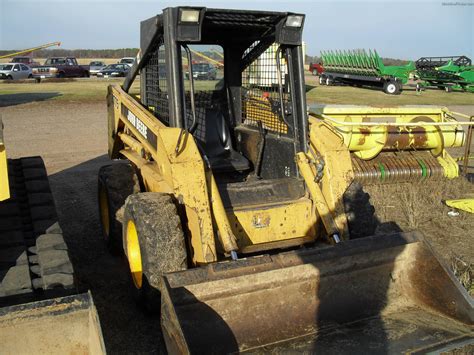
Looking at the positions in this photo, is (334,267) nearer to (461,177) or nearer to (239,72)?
(239,72)

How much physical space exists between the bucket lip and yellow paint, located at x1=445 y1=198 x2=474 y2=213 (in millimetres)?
3480

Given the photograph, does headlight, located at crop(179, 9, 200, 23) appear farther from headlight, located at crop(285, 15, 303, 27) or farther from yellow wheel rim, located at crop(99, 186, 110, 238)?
yellow wheel rim, located at crop(99, 186, 110, 238)

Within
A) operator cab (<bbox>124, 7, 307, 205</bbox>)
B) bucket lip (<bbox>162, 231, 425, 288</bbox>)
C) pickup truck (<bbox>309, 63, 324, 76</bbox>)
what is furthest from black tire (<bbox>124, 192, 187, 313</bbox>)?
pickup truck (<bbox>309, 63, 324, 76</bbox>)

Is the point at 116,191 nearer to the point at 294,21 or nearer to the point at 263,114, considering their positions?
the point at 263,114

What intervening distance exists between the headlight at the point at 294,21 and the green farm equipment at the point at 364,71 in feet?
79.8

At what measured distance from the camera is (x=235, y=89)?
553 centimetres

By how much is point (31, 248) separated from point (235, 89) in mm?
2796

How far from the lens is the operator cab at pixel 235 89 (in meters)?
4.24

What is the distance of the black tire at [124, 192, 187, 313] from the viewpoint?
11.9ft

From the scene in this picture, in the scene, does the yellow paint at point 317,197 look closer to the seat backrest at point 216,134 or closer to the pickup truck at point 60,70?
the seat backrest at point 216,134

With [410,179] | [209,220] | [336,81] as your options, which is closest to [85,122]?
[410,179]

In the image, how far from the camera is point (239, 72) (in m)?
5.49

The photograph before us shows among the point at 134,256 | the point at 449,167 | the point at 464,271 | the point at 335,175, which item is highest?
the point at 335,175

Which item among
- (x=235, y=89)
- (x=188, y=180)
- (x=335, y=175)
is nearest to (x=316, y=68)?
(x=235, y=89)
